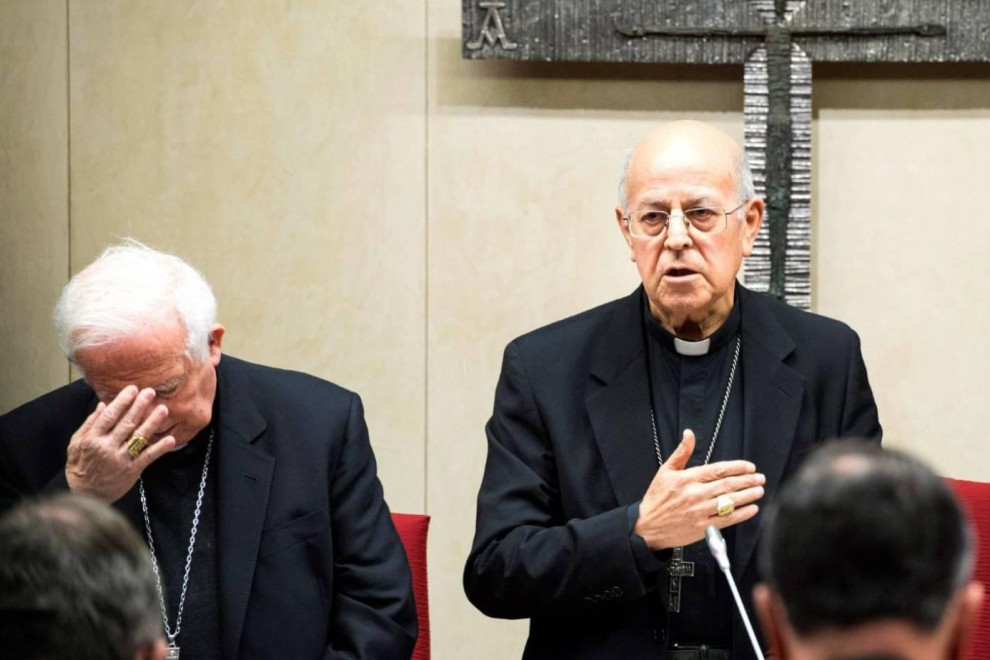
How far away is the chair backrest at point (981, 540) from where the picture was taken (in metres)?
3.17

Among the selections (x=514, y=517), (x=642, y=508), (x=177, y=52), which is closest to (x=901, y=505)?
(x=642, y=508)

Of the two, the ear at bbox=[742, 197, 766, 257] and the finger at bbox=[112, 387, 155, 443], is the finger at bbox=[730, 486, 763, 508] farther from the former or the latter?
the finger at bbox=[112, 387, 155, 443]

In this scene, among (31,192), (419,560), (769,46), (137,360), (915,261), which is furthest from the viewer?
(31,192)

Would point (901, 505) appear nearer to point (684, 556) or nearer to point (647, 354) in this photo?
point (684, 556)

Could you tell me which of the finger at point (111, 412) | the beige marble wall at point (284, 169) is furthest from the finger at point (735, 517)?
the beige marble wall at point (284, 169)

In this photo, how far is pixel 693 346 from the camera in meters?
3.22

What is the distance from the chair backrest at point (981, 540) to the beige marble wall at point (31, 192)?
2.40 metres

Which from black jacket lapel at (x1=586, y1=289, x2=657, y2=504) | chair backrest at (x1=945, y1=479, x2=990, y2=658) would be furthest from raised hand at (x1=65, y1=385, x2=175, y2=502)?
chair backrest at (x1=945, y1=479, x2=990, y2=658)

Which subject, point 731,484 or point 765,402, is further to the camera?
point 765,402

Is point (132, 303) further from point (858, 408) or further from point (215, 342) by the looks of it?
point (858, 408)

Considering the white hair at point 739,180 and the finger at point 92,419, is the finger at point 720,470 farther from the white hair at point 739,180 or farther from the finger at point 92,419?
the finger at point 92,419

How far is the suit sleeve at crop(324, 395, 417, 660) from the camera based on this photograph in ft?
9.75

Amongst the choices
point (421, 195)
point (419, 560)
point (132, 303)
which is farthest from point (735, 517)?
point (421, 195)

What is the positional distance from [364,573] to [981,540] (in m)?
1.27
